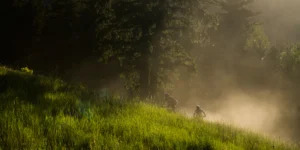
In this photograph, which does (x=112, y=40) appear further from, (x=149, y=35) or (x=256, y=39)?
(x=256, y=39)

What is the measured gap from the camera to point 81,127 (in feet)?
14.2

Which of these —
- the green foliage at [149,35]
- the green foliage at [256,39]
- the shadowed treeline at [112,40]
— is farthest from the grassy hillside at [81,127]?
the green foliage at [256,39]

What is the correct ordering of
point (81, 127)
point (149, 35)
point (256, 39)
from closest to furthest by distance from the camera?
1. point (81, 127)
2. point (149, 35)
3. point (256, 39)

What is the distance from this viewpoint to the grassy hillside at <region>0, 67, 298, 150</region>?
3.76m

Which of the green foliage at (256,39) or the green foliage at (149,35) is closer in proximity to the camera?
the green foliage at (149,35)

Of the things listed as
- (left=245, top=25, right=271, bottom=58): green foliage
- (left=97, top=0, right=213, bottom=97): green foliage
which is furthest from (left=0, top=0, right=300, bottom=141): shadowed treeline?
(left=245, top=25, right=271, bottom=58): green foliage

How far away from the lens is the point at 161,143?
4.11 meters

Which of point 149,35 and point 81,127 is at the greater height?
point 149,35

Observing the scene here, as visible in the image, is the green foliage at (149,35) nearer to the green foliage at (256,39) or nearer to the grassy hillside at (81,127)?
the grassy hillside at (81,127)

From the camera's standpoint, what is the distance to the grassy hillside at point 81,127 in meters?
3.76

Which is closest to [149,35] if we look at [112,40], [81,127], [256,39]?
[112,40]

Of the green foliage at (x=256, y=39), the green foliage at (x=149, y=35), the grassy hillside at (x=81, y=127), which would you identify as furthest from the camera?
the green foliage at (x=256, y=39)

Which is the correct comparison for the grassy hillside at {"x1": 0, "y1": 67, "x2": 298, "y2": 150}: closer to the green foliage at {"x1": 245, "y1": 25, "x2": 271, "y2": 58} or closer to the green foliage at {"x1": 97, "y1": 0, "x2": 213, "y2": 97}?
the green foliage at {"x1": 97, "y1": 0, "x2": 213, "y2": 97}

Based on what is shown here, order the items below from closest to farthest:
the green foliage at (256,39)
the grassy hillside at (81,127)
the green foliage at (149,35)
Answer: the grassy hillside at (81,127)
the green foliage at (149,35)
the green foliage at (256,39)
